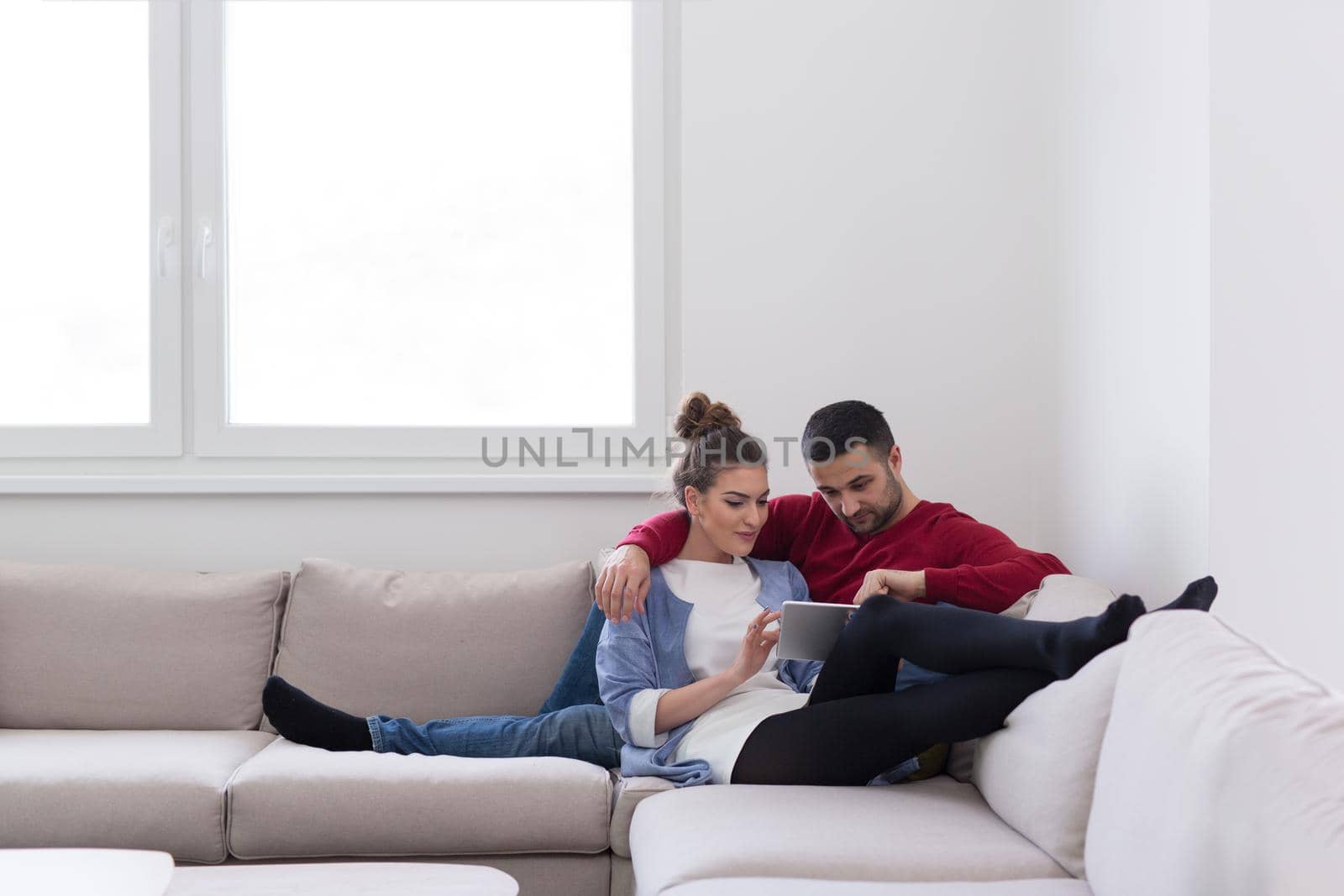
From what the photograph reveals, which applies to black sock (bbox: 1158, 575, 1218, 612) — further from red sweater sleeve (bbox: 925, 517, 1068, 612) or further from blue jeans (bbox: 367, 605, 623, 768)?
blue jeans (bbox: 367, 605, 623, 768)

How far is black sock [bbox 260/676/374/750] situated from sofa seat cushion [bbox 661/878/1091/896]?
98 centimetres

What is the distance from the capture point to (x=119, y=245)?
2.98 metres

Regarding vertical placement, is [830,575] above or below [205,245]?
below

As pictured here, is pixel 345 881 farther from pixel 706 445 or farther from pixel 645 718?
pixel 706 445

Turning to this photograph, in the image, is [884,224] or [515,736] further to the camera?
[884,224]

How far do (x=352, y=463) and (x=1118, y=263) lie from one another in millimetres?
2033

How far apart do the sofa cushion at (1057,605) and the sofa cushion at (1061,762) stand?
0.21 m

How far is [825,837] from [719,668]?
0.60m

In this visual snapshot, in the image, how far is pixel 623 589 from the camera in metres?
2.17

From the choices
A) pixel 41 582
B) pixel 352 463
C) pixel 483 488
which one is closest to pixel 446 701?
pixel 483 488

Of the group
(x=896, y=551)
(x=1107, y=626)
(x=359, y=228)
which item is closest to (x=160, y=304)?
(x=359, y=228)

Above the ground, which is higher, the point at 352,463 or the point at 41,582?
the point at 352,463

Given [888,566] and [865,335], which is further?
[865,335]

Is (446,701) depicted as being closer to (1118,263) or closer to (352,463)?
(352,463)
